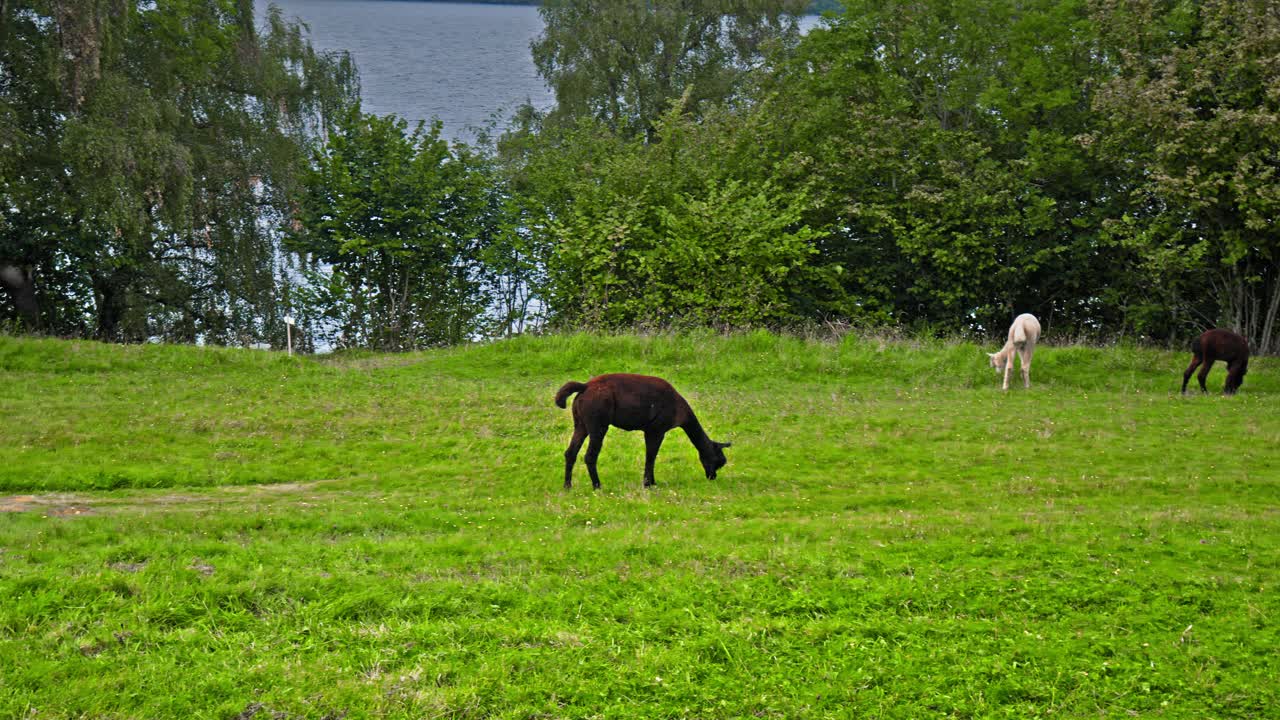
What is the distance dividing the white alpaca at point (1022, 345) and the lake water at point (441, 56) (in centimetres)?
3650

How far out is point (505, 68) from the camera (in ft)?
262

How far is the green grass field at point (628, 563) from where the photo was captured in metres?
7.52

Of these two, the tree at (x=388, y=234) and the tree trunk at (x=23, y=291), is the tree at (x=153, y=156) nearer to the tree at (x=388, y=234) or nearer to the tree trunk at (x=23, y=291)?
the tree trunk at (x=23, y=291)

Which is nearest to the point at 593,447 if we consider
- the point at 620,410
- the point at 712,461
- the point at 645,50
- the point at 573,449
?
the point at 573,449

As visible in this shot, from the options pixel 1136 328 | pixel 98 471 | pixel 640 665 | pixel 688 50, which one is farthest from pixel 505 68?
pixel 640 665

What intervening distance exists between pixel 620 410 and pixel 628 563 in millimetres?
4141

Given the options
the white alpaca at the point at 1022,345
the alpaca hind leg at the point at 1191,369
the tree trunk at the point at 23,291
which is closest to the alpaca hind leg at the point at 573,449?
the white alpaca at the point at 1022,345

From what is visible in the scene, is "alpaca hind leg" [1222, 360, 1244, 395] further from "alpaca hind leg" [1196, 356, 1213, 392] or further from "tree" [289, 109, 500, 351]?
"tree" [289, 109, 500, 351]

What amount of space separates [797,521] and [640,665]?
516 cm

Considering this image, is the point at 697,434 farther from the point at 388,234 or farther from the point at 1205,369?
the point at 388,234

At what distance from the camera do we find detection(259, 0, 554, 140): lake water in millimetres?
68562

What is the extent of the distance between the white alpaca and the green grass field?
483cm

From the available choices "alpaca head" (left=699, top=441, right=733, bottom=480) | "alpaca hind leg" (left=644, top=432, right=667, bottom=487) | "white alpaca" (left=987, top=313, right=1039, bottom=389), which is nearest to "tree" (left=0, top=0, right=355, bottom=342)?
"alpaca hind leg" (left=644, top=432, right=667, bottom=487)

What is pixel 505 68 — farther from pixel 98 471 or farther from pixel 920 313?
pixel 98 471
